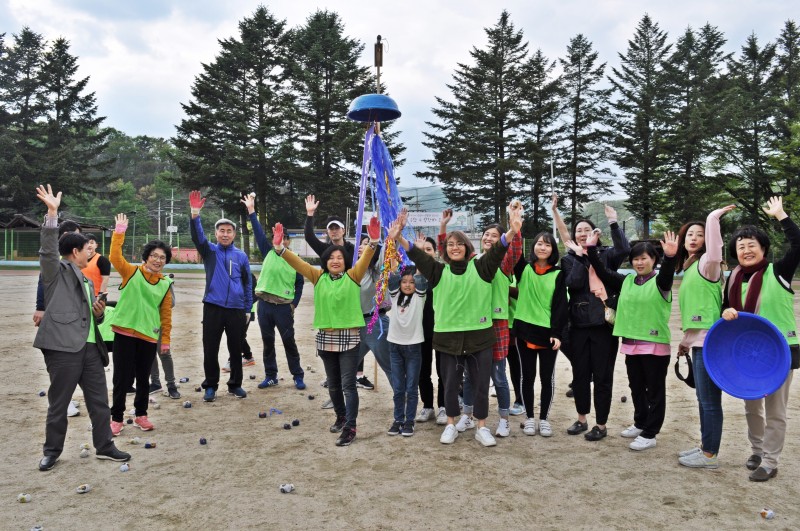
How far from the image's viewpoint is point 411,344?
16.8 ft

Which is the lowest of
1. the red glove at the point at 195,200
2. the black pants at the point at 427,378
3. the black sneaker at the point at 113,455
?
the black sneaker at the point at 113,455

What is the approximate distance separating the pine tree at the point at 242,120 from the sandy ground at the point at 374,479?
33634 mm

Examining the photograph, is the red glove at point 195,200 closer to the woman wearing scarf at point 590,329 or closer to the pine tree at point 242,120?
the woman wearing scarf at point 590,329

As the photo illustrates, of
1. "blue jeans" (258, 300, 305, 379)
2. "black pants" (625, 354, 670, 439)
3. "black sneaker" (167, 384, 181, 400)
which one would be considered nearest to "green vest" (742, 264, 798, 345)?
"black pants" (625, 354, 670, 439)

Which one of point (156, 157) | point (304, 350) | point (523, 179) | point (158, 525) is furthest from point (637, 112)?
point (156, 157)

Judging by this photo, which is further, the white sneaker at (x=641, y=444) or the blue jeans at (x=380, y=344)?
the blue jeans at (x=380, y=344)

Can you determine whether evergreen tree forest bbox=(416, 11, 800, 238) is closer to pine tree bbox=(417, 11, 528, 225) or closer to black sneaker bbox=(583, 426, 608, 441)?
pine tree bbox=(417, 11, 528, 225)

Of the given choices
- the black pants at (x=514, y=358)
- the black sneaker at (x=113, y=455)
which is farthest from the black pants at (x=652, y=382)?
the black sneaker at (x=113, y=455)

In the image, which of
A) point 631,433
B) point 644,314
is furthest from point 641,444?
point 644,314

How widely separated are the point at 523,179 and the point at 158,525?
38134 millimetres

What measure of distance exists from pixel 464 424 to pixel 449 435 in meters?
0.39

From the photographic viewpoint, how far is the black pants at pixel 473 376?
4906 mm

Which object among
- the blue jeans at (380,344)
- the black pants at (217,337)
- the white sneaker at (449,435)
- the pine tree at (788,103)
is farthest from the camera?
the pine tree at (788,103)

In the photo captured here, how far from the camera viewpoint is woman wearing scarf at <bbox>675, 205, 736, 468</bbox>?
4.23 meters
